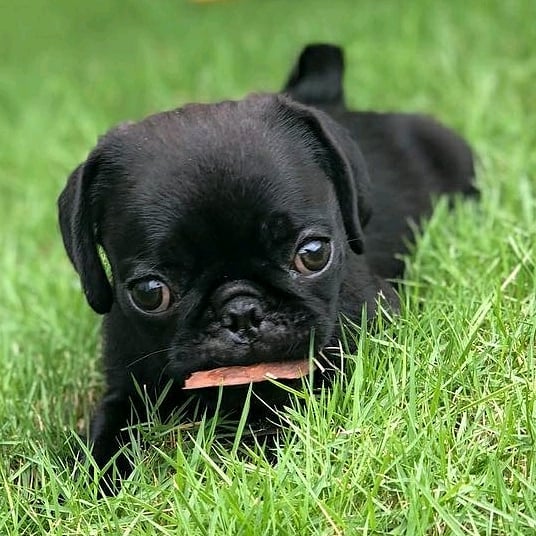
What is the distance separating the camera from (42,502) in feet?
10.7

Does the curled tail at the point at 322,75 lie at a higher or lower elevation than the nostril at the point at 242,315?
higher

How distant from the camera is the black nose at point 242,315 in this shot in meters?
3.06

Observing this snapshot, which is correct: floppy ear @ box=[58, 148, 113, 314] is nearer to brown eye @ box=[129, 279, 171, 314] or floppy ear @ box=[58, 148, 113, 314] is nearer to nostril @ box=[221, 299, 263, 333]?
brown eye @ box=[129, 279, 171, 314]

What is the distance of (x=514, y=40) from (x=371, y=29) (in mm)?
1225

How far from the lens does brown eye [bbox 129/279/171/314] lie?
320cm

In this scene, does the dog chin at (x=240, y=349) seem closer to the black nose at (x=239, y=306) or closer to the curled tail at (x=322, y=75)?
the black nose at (x=239, y=306)

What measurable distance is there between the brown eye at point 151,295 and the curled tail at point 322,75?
2162 mm

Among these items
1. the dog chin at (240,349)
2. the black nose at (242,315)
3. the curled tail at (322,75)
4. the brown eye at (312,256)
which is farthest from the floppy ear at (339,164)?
the curled tail at (322,75)

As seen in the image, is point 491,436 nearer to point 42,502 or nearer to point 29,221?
point 42,502

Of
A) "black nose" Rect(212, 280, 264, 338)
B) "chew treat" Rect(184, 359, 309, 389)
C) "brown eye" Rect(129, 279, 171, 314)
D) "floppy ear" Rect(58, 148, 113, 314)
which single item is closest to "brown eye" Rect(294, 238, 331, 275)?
"black nose" Rect(212, 280, 264, 338)

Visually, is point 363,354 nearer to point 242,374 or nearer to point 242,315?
point 242,374

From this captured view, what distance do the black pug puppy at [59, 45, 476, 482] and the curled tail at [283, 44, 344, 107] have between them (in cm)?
145

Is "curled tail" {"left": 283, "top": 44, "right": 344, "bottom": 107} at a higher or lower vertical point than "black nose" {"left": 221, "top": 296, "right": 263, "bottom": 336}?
higher

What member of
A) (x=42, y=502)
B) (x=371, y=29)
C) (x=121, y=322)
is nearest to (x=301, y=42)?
(x=371, y=29)
